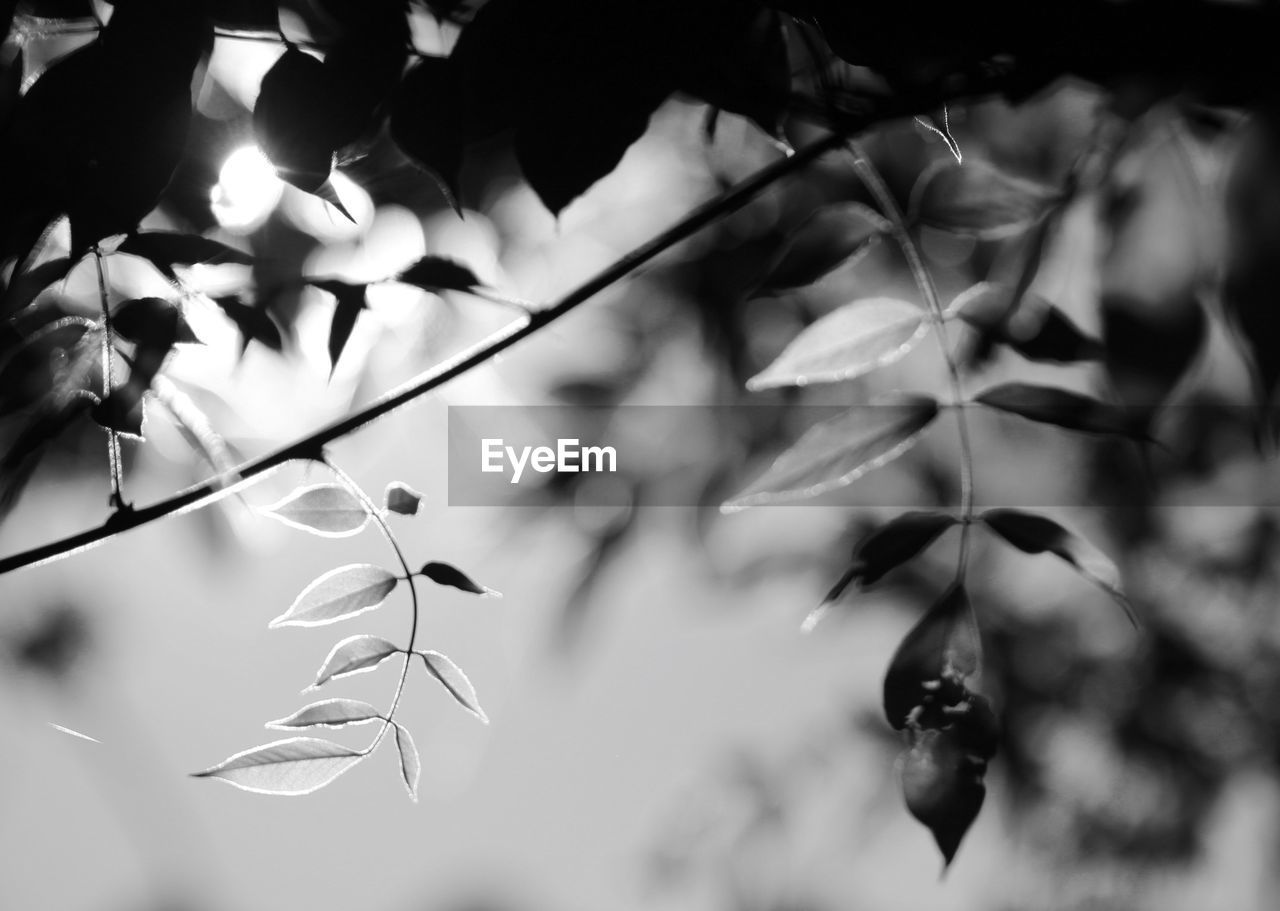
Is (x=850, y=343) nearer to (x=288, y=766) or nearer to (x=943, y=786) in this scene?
(x=943, y=786)

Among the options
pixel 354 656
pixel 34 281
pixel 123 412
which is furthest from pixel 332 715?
pixel 34 281

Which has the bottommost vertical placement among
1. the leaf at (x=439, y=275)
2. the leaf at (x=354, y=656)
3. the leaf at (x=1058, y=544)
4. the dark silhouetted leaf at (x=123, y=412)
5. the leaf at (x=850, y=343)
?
the leaf at (x=354, y=656)

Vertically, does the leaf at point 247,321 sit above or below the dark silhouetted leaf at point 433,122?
below

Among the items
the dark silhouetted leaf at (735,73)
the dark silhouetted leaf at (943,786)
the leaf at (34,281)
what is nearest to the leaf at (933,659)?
the dark silhouetted leaf at (943,786)

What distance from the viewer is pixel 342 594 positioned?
0.53m

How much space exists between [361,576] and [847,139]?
0.37 m

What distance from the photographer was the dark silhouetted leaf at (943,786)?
41 centimetres

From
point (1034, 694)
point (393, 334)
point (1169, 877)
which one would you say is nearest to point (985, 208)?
point (393, 334)

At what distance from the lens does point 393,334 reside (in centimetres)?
103

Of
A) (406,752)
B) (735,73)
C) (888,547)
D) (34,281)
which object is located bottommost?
(406,752)

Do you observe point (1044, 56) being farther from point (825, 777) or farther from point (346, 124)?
point (825, 777)

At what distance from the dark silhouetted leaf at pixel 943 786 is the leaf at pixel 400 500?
309mm

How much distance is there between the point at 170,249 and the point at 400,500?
19cm

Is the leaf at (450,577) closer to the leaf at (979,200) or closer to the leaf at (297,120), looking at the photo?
the leaf at (297,120)
